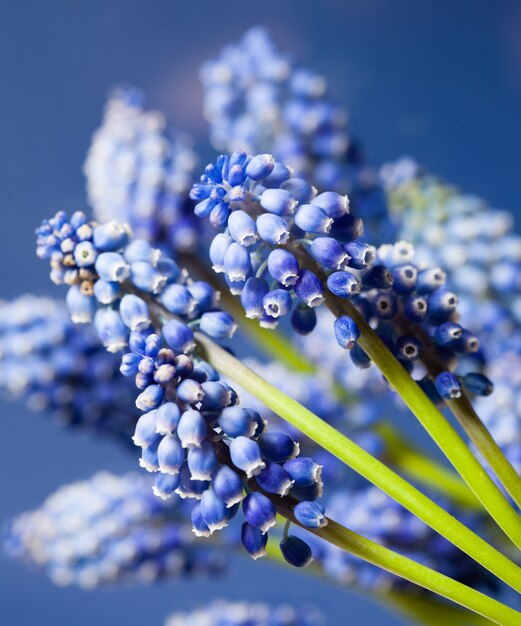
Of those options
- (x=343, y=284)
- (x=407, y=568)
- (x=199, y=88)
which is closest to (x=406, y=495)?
(x=407, y=568)

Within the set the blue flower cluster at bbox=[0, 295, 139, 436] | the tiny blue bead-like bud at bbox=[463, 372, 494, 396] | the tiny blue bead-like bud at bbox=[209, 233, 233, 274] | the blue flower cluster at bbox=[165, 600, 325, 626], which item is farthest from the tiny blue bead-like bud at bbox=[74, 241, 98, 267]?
the blue flower cluster at bbox=[165, 600, 325, 626]

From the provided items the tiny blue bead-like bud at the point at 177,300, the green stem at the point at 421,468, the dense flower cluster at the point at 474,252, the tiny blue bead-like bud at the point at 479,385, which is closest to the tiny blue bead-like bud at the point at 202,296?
the tiny blue bead-like bud at the point at 177,300

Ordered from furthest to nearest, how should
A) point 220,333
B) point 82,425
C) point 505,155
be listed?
point 505,155 < point 82,425 < point 220,333

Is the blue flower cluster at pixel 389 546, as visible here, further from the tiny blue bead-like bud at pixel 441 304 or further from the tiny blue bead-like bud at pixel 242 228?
the tiny blue bead-like bud at pixel 242 228

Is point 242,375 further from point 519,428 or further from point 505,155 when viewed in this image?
point 505,155

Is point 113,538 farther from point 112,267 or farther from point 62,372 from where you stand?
point 112,267

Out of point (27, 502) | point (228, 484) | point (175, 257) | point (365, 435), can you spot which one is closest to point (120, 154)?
point (175, 257)
